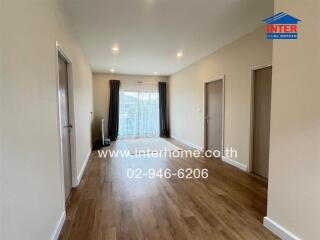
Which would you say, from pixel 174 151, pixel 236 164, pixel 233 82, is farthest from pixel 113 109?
pixel 236 164

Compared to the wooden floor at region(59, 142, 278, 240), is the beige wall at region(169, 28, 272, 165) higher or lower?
higher

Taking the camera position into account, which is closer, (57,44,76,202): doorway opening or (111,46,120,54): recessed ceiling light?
(57,44,76,202): doorway opening

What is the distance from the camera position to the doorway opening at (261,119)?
3.11 meters

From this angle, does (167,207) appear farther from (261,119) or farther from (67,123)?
(261,119)

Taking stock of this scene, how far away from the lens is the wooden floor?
1.85 m

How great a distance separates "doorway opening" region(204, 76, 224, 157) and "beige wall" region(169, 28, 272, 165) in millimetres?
151

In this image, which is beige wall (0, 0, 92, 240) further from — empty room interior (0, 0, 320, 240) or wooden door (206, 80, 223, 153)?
wooden door (206, 80, 223, 153)

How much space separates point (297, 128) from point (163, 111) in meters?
5.96

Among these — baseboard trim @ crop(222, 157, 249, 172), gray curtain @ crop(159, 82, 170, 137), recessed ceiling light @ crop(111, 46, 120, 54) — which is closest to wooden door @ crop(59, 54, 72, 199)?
recessed ceiling light @ crop(111, 46, 120, 54)

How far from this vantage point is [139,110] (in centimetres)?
729

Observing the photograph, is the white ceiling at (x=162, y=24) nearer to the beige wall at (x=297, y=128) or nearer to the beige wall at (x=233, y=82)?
the beige wall at (x=233, y=82)

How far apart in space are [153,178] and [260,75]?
2599 mm

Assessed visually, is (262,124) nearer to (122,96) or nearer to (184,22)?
(184,22)

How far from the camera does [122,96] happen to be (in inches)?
280
